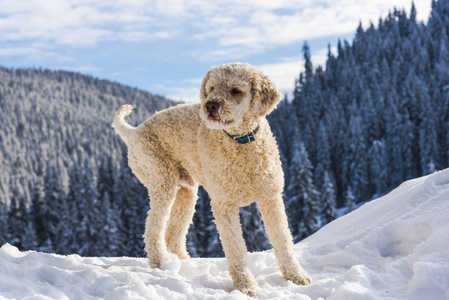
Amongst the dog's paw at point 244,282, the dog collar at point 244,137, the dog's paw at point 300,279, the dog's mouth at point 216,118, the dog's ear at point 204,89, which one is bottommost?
the dog's paw at point 300,279

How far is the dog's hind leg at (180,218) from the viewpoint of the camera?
221 inches

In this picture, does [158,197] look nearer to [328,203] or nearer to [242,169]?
[242,169]

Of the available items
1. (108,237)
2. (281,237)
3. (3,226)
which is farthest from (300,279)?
(3,226)

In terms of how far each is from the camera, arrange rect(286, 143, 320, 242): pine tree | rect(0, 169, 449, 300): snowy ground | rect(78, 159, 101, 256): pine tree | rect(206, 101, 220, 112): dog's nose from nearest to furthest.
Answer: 1. rect(0, 169, 449, 300): snowy ground
2. rect(206, 101, 220, 112): dog's nose
3. rect(286, 143, 320, 242): pine tree
4. rect(78, 159, 101, 256): pine tree

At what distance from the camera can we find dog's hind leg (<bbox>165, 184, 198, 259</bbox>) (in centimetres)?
562

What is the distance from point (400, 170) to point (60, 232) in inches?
2006

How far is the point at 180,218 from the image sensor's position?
18.6 ft

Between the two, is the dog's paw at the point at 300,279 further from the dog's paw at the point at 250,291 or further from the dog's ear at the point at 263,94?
the dog's ear at the point at 263,94

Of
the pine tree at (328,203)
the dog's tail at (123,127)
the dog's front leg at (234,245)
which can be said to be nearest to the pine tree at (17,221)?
the pine tree at (328,203)

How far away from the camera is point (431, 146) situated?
2336 inches

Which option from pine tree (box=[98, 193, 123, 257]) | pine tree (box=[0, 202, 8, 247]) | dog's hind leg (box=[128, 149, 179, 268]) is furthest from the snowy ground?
pine tree (box=[0, 202, 8, 247])

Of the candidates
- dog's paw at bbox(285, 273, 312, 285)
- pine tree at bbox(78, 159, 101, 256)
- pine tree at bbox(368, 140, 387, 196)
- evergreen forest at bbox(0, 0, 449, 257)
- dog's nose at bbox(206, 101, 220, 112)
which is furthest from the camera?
pine tree at bbox(368, 140, 387, 196)

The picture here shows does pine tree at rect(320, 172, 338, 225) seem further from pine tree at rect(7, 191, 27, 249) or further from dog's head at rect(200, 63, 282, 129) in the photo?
pine tree at rect(7, 191, 27, 249)

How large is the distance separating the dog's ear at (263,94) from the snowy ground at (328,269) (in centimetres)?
186
